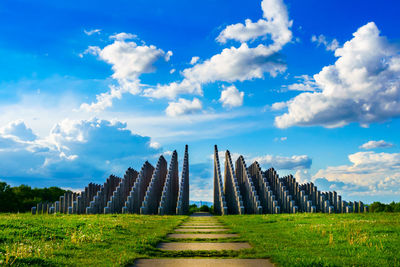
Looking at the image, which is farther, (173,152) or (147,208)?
(173,152)

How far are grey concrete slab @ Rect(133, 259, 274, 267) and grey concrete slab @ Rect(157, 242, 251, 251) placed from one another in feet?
5.79

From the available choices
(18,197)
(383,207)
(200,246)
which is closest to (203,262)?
(200,246)

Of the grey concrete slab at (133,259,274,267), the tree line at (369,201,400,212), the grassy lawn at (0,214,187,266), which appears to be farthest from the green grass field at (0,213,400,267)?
the tree line at (369,201,400,212)

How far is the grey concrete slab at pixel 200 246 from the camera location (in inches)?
424

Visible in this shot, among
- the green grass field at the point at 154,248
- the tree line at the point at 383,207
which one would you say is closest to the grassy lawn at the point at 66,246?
the green grass field at the point at 154,248

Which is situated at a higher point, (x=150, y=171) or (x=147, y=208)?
(x=150, y=171)

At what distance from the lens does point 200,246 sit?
1112cm

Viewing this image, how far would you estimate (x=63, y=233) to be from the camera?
13.7 metres

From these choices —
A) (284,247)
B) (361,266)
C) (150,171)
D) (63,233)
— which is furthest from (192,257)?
(150,171)

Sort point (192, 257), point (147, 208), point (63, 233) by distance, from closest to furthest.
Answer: point (192, 257), point (63, 233), point (147, 208)

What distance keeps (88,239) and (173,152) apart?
128 feet

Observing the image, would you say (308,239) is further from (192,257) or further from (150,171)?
(150,171)

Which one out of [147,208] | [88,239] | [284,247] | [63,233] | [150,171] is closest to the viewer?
[284,247]

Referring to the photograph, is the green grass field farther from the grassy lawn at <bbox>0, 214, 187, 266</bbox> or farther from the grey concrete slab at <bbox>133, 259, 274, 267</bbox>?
the grey concrete slab at <bbox>133, 259, 274, 267</bbox>
